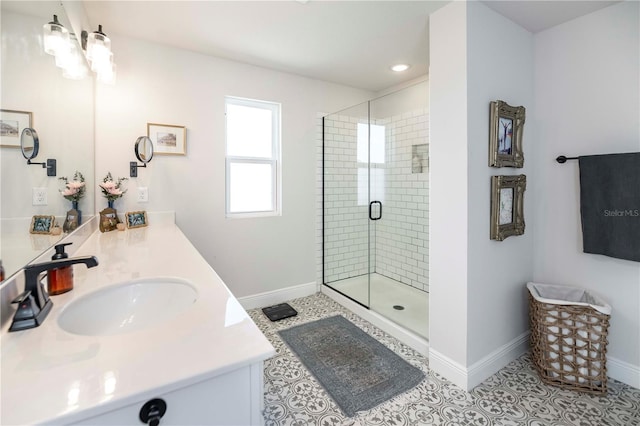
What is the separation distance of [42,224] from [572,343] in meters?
2.91

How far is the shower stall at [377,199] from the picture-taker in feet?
10.3

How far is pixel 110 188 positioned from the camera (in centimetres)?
222

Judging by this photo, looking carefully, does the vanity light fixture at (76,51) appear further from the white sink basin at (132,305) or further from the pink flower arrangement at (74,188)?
the white sink basin at (132,305)

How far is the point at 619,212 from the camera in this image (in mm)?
1878

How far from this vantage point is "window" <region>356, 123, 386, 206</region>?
11.0ft

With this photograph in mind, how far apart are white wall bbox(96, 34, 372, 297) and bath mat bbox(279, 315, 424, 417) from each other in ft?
2.79

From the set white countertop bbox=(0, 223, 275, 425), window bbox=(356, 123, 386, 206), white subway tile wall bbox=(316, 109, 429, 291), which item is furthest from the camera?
window bbox=(356, 123, 386, 206)

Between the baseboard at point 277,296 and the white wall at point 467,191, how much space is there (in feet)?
5.24

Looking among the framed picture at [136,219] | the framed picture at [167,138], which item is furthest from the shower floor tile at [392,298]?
the framed picture at [167,138]

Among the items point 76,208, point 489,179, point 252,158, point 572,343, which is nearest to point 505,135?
point 489,179

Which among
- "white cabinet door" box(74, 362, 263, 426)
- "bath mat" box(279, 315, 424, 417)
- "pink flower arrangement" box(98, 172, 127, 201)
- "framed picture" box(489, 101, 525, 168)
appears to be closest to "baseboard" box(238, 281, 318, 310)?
"bath mat" box(279, 315, 424, 417)

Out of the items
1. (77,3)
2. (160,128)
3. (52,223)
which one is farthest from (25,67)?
(160,128)

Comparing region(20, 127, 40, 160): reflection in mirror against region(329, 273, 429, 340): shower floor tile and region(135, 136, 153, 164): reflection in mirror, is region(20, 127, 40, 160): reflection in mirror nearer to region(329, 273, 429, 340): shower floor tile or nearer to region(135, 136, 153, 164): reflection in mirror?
region(135, 136, 153, 164): reflection in mirror

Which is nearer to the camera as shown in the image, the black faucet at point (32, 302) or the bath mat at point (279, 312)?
the black faucet at point (32, 302)
